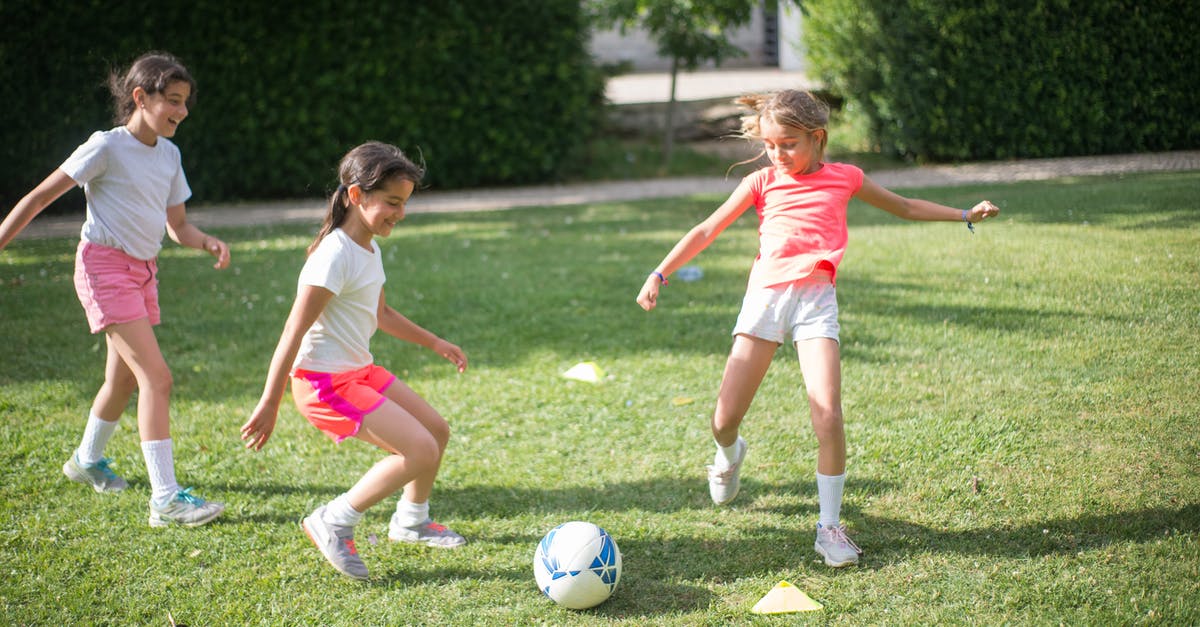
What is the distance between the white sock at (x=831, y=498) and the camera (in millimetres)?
3691

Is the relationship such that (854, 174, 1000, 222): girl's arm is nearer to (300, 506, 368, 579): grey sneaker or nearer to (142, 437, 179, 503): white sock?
(300, 506, 368, 579): grey sneaker

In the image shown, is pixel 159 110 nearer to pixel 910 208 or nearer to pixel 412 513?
pixel 412 513

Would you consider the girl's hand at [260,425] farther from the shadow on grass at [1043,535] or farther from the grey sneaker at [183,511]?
the shadow on grass at [1043,535]

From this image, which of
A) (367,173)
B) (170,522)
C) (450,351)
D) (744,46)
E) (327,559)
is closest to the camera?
(367,173)

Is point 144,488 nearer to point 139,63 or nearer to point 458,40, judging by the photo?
point 139,63

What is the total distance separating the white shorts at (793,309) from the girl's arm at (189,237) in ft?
7.75

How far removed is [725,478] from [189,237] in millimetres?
2632

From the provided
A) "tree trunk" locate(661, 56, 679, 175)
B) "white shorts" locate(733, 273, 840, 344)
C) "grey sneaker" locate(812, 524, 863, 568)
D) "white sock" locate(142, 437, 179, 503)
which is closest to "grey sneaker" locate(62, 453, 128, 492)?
"white sock" locate(142, 437, 179, 503)

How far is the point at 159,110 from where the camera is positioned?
4.18 meters

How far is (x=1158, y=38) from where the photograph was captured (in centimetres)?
1229

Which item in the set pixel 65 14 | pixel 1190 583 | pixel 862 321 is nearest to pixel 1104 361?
pixel 862 321

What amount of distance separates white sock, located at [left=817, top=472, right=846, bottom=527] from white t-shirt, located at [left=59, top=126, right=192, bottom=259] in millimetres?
3049

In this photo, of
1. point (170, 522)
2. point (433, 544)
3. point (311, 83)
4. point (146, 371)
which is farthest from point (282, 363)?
point (311, 83)

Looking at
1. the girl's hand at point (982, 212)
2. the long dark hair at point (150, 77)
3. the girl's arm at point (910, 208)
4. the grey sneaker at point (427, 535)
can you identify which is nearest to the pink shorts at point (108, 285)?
the long dark hair at point (150, 77)
